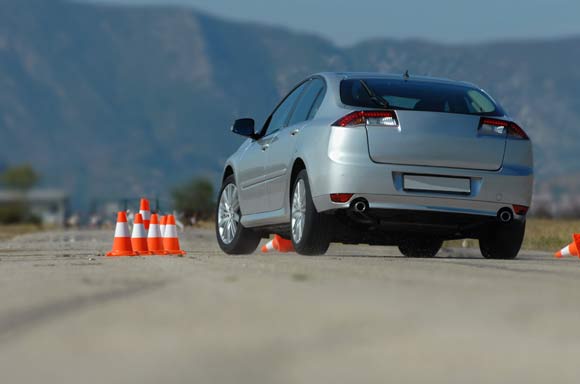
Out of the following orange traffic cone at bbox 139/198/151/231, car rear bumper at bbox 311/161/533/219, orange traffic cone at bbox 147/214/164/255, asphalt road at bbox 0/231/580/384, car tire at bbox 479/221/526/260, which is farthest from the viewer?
orange traffic cone at bbox 139/198/151/231

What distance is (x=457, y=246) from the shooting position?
18.1m

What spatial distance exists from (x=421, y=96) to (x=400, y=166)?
0.91 meters

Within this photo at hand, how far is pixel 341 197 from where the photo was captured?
1081cm

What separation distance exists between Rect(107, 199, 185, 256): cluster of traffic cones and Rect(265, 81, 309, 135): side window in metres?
1.45

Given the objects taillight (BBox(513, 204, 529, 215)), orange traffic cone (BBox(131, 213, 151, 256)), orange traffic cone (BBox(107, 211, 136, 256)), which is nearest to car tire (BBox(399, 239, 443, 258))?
taillight (BBox(513, 204, 529, 215))

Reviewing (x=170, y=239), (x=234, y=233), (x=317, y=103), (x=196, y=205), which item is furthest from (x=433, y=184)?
(x=196, y=205)

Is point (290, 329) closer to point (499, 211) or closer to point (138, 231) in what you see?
point (499, 211)

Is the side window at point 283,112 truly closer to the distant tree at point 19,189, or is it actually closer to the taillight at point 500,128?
the taillight at point 500,128

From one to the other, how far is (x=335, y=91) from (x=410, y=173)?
3.45ft

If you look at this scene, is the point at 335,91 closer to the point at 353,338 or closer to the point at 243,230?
the point at 243,230

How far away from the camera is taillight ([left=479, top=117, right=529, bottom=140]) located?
11.2 metres

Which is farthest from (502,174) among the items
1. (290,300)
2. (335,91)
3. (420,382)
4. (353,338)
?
(420,382)

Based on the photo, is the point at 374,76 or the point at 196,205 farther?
the point at 196,205

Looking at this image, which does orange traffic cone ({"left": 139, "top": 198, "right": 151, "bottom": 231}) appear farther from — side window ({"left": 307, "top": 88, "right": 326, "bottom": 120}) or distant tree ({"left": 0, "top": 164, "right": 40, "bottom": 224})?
distant tree ({"left": 0, "top": 164, "right": 40, "bottom": 224})
